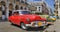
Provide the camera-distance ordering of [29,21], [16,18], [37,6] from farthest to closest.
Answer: [37,6] < [16,18] < [29,21]

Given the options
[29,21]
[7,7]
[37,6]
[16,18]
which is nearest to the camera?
[29,21]

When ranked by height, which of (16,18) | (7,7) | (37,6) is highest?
(7,7)

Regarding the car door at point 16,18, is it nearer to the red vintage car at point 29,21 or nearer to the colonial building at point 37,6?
the red vintage car at point 29,21

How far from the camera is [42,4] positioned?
44781 mm

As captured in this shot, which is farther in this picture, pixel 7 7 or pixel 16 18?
pixel 7 7

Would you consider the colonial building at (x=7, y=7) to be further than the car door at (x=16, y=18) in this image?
Yes

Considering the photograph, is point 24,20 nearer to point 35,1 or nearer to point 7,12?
point 7,12

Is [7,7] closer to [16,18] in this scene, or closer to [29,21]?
[16,18]

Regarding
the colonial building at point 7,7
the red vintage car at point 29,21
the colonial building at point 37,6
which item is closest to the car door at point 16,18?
the red vintage car at point 29,21

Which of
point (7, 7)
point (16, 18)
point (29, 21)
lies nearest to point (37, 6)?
point (7, 7)

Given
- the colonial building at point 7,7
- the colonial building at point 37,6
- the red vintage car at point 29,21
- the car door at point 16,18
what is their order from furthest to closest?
the colonial building at point 37,6 < the colonial building at point 7,7 < the car door at point 16,18 < the red vintage car at point 29,21

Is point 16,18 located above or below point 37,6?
above

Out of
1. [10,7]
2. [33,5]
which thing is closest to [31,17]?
[10,7]

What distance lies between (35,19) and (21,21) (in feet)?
4.26
